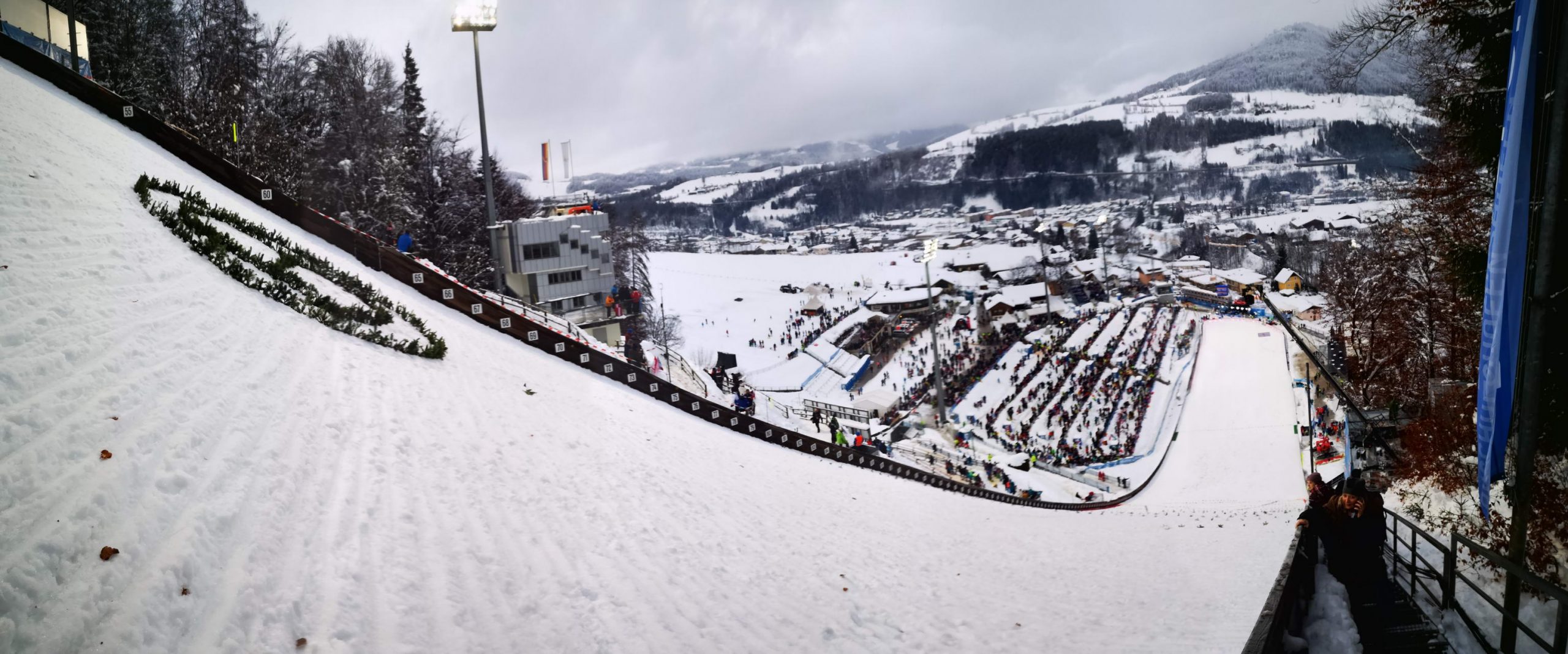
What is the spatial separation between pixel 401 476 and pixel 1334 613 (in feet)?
27.9

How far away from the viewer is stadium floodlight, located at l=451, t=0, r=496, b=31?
74.9 feet

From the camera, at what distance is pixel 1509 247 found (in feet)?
18.6

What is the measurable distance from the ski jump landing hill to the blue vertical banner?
3194mm

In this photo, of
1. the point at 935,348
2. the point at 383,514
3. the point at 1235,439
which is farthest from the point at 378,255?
the point at 1235,439

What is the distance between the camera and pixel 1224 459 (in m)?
32.5

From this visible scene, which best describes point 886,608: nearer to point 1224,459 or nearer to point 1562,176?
point 1562,176

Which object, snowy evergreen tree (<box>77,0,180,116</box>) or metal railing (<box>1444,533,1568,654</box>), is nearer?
metal railing (<box>1444,533,1568,654</box>)

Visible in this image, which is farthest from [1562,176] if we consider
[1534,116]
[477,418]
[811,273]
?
[811,273]

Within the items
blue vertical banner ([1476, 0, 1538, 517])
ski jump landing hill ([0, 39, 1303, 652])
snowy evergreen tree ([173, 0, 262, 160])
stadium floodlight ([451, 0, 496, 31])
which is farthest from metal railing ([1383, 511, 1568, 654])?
snowy evergreen tree ([173, 0, 262, 160])

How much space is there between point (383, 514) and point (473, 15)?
68.6 feet

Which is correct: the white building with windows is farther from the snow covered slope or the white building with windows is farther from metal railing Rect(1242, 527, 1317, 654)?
metal railing Rect(1242, 527, 1317, 654)

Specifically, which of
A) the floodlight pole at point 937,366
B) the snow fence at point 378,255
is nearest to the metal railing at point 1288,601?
the snow fence at point 378,255

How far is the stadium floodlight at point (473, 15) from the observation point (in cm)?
2284

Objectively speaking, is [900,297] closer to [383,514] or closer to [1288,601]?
[1288,601]
